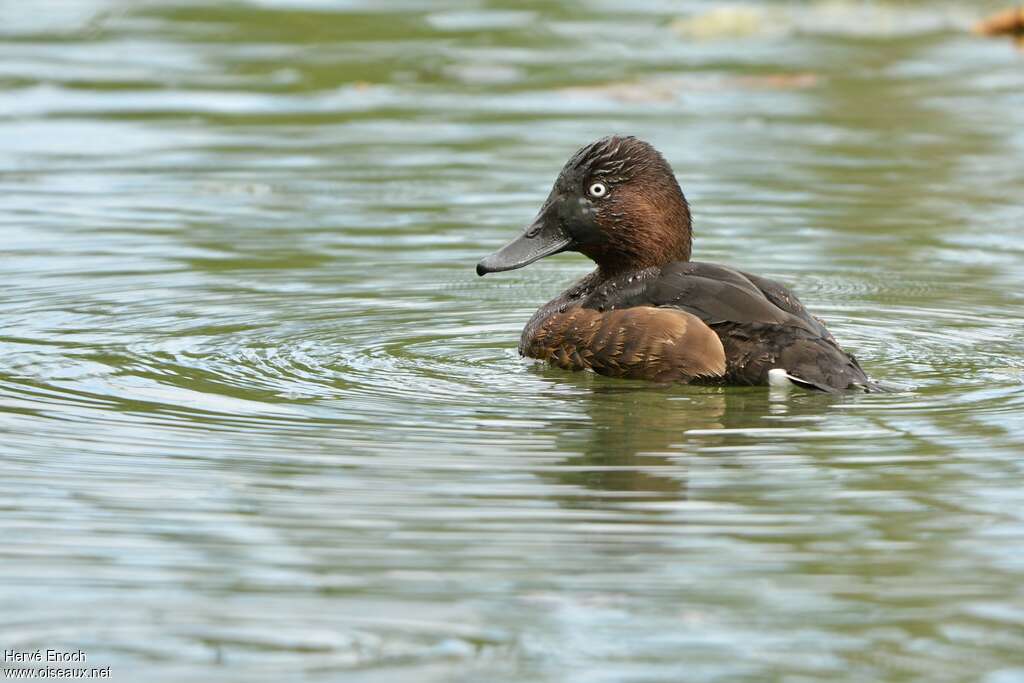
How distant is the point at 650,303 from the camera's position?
8.21 metres

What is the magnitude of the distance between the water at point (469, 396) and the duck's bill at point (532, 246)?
39cm

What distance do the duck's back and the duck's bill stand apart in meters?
0.37

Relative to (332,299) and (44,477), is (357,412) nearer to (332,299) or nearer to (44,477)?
(44,477)

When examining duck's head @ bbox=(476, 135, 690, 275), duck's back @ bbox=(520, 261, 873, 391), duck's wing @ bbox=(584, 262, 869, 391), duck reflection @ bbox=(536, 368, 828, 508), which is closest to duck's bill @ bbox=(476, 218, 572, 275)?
duck's head @ bbox=(476, 135, 690, 275)

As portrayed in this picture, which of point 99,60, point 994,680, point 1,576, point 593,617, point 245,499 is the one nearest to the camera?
point 994,680

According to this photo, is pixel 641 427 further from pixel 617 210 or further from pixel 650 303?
pixel 617 210

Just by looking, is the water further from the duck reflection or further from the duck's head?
the duck's head

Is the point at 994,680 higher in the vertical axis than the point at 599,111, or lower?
lower

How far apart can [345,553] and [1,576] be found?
917 millimetres

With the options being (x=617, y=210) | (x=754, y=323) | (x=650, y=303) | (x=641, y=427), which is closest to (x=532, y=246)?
(x=617, y=210)

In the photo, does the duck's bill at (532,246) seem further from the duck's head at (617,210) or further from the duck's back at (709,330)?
the duck's back at (709,330)

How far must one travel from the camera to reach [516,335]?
9203 millimetres

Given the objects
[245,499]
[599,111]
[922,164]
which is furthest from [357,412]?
[599,111]

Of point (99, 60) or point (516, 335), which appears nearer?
point (516, 335)
